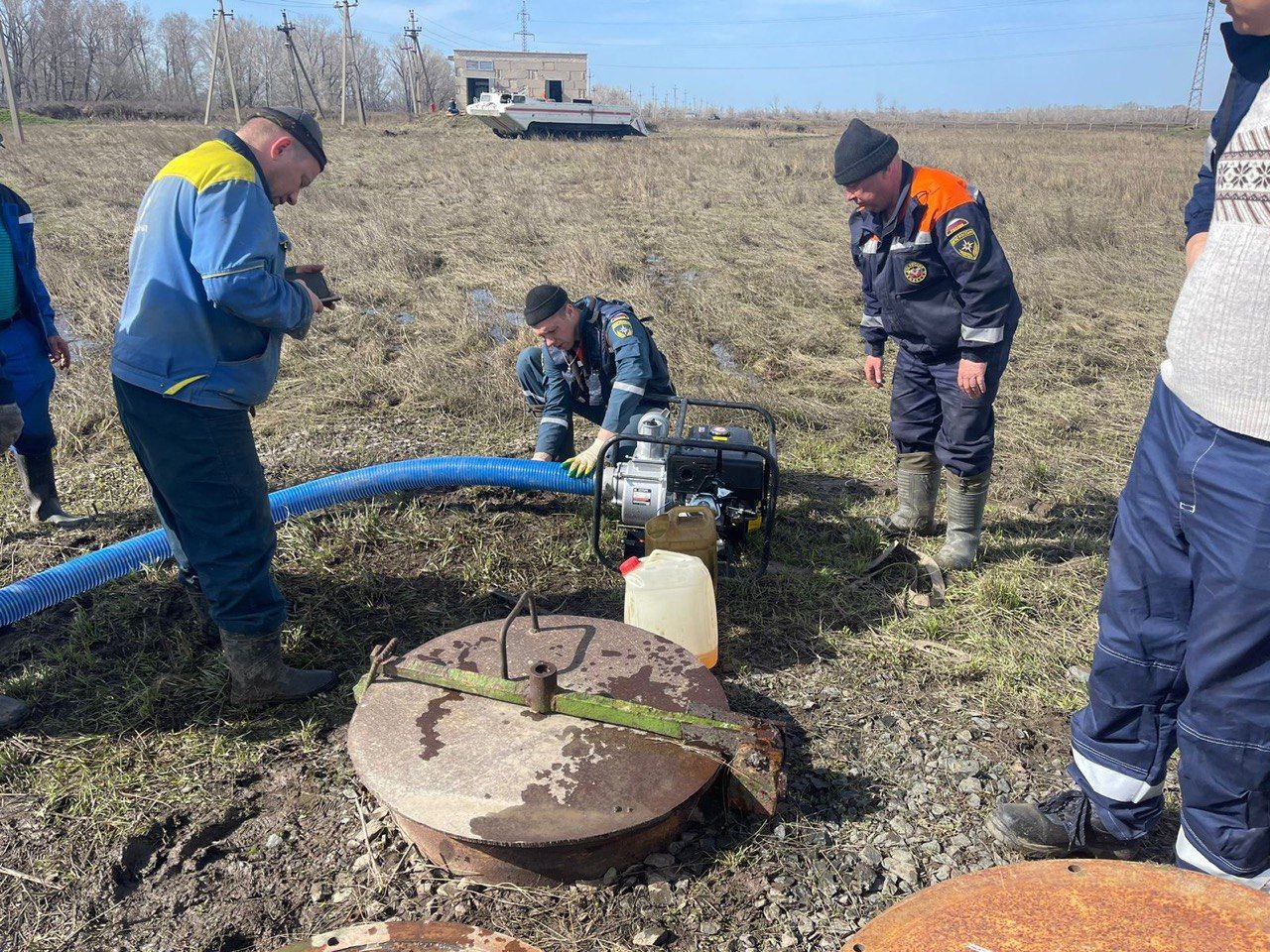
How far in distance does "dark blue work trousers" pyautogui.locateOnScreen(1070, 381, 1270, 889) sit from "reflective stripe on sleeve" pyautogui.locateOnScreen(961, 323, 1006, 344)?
149 cm

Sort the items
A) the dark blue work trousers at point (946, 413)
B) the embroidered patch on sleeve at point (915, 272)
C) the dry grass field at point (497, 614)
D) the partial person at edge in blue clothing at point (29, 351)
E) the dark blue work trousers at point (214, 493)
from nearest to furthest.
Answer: the dry grass field at point (497, 614), the dark blue work trousers at point (214, 493), the embroidered patch on sleeve at point (915, 272), the dark blue work trousers at point (946, 413), the partial person at edge in blue clothing at point (29, 351)

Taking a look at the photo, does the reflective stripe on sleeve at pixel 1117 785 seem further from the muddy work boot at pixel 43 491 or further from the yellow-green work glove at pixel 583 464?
the muddy work boot at pixel 43 491

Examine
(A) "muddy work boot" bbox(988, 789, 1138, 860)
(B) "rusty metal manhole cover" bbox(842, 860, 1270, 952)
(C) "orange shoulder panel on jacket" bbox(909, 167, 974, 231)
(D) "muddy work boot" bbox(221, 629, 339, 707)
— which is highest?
(C) "orange shoulder panel on jacket" bbox(909, 167, 974, 231)

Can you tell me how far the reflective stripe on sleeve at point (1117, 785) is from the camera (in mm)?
2072

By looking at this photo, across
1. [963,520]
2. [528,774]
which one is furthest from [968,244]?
[528,774]

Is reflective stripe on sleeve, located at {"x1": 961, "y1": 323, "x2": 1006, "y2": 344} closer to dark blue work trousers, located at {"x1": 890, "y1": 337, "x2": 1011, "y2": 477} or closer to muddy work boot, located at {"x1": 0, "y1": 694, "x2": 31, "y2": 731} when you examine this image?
dark blue work trousers, located at {"x1": 890, "y1": 337, "x2": 1011, "y2": 477}

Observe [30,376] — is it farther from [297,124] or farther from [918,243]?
[918,243]

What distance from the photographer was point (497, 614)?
3.53m

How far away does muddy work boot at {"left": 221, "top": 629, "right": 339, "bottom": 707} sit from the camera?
9.39ft

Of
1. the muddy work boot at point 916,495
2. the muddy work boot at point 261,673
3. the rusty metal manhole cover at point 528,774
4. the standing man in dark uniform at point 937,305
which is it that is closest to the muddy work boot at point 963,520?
the standing man in dark uniform at point 937,305

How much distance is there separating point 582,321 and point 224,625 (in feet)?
7.23

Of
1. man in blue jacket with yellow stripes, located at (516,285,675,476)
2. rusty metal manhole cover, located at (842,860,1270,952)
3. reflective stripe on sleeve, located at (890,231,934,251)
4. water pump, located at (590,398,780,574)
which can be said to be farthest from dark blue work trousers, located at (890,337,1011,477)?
rusty metal manhole cover, located at (842,860,1270,952)

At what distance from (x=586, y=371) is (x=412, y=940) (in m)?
3.05

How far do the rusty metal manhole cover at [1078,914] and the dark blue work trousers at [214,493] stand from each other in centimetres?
229
